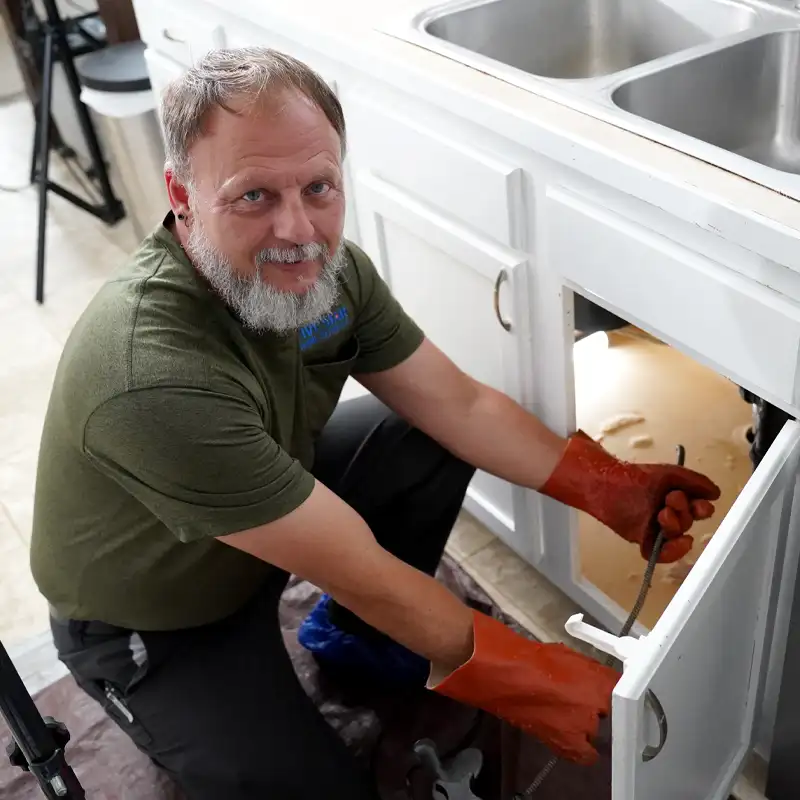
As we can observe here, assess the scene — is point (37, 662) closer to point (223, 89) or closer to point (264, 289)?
point (264, 289)

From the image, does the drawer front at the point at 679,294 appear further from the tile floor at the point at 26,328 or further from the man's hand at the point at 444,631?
the tile floor at the point at 26,328

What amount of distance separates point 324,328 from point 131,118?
4.68ft

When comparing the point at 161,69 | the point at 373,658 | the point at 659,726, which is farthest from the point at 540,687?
the point at 161,69

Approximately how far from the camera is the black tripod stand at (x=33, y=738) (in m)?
0.81

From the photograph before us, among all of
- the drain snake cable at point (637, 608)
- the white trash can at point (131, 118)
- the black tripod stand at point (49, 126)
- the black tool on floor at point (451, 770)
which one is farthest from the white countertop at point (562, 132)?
the black tripod stand at point (49, 126)

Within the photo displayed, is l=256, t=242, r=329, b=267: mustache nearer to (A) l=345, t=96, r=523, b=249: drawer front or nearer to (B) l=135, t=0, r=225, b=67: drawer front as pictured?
(A) l=345, t=96, r=523, b=249: drawer front

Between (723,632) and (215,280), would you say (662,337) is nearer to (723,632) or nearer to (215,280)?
(723,632)

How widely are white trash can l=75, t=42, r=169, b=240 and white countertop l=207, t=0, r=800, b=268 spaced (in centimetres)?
92

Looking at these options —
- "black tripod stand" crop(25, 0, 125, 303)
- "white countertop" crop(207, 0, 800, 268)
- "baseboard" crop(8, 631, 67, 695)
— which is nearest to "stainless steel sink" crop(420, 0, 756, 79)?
"white countertop" crop(207, 0, 800, 268)

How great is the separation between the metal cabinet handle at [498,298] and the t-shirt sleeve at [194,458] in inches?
15.7

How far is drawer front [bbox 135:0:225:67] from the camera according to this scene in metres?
1.67

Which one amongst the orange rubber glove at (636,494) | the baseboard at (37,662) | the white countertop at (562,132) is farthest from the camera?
the baseboard at (37,662)

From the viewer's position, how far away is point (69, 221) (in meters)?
3.01

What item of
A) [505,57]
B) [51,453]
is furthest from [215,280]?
[505,57]
